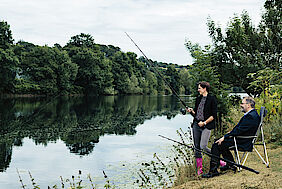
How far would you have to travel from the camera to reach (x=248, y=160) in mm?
6805

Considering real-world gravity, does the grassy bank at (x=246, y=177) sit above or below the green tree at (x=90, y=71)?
below

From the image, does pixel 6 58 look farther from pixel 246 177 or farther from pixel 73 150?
pixel 246 177

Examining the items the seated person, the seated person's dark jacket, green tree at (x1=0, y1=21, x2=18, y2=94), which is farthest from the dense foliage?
the seated person's dark jacket

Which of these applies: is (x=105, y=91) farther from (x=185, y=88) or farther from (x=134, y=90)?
(x=185, y=88)

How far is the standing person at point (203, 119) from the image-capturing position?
5.91 m

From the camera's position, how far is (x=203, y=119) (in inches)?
236

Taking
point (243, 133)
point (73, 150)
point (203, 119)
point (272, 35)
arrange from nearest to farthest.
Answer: point (243, 133) → point (203, 119) → point (73, 150) → point (272, 35)

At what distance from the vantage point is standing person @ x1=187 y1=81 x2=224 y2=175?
591 centimetres

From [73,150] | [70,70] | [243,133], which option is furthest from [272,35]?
[70,70]

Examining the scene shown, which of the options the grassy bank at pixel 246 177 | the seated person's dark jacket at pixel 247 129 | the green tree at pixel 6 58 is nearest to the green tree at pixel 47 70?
the green tree at pixel 6 58

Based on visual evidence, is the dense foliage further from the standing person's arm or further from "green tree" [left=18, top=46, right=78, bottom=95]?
the standing person's arm

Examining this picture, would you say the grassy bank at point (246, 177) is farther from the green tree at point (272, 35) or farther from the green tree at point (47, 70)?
the green tree at point (47, 70)

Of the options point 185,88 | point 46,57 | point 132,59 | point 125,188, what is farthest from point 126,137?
point 185,88

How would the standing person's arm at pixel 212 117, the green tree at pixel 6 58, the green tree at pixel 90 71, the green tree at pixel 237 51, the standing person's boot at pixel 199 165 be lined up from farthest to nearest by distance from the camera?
the green tree at pixel 90 71, the green tree at pixel 6 58, the green tree at pixel 237 51, the standing person's boot at pixel 199 165, the standing person's arm at pixel 212 117
